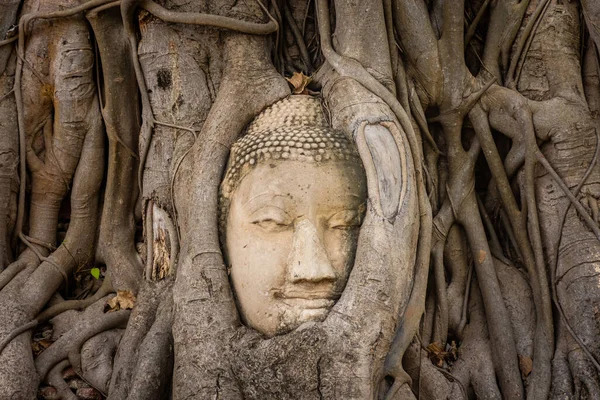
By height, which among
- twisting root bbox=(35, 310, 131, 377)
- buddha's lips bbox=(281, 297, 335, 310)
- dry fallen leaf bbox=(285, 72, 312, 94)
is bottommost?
twisting root bbox=(35, 310, 131, 377)

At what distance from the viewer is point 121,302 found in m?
3.17

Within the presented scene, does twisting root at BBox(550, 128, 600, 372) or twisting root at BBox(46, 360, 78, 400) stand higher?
twisting root at BBox(550, 128, 600, 372)

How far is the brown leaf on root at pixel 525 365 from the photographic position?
2857 mm

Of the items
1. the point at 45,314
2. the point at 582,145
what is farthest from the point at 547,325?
the point at 45,314

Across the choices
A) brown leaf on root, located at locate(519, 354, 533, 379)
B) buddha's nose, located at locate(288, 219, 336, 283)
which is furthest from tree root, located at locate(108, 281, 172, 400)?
brown leaf on root, located at locate(519, 354, 533, 379)

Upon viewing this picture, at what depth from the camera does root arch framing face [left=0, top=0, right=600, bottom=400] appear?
2430 mm

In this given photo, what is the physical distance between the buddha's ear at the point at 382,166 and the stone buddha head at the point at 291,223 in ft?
0.21

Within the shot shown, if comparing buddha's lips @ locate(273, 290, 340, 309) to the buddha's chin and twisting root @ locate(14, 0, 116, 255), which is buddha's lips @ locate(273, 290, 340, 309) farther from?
twisting root @ locate(14, 0, 116, 255)

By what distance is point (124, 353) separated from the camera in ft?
9.15

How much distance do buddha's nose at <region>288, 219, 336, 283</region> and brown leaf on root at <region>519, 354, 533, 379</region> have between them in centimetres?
106

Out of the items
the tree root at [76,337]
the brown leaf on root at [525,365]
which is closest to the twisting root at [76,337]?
the tree root at [76,337]

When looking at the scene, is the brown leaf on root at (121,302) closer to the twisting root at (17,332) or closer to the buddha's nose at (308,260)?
the twisting root at (17,332)

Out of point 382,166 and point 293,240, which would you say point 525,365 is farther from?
point 293,240

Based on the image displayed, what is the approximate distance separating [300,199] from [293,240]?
0.16 m
